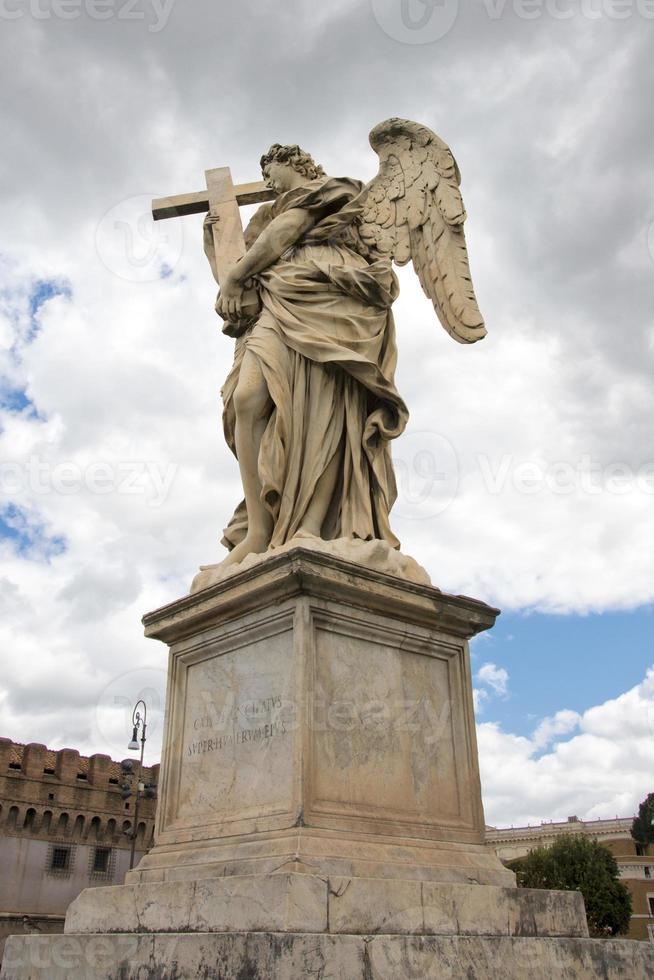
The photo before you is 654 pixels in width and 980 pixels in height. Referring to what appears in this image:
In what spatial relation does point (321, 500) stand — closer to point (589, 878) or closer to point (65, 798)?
point (589, 878)

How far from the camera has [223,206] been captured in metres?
7.36

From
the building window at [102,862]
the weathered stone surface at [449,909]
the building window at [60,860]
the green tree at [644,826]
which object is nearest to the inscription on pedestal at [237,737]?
the weathered stone surface at [449,909]

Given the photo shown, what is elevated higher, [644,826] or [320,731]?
[644,826]

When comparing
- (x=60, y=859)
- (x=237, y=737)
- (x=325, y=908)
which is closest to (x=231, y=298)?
(x=237, y=737)

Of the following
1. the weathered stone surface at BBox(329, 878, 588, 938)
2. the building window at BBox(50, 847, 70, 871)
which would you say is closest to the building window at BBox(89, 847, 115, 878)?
the building window at BBox(50, 847, 70, 871)

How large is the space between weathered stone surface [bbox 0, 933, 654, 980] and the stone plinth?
428 millimetres

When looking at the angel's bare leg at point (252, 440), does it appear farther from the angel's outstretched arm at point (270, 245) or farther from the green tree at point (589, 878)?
the green tree at point (589, 878)

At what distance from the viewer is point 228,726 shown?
15.8ft

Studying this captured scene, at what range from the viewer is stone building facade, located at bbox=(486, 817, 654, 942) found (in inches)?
2114

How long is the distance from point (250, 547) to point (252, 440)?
0.71m

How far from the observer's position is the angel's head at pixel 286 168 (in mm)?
6828

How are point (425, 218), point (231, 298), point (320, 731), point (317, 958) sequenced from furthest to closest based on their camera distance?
point (425, 218) → point (231, 298) → point (320, 731) → point (317, 958)

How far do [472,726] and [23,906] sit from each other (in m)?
45.1

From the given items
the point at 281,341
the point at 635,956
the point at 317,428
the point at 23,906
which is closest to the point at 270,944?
the point at 635,956
